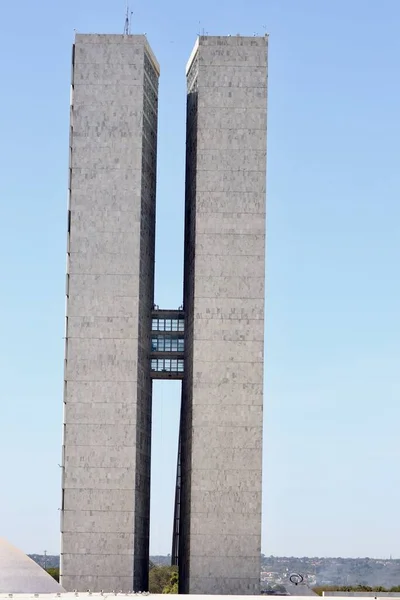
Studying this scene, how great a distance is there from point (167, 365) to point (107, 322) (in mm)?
9333

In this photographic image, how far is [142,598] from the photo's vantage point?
108 meters

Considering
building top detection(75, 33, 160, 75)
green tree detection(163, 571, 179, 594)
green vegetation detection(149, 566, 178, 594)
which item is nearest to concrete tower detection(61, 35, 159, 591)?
building top detection(75, 33, 160, 75)

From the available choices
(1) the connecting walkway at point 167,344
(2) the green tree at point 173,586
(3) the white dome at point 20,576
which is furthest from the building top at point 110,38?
(2) the green tree at point 173,586

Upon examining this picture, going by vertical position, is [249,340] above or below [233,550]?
above

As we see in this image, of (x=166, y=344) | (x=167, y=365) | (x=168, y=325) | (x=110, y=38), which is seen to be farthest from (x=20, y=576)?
(x=110, y=38)

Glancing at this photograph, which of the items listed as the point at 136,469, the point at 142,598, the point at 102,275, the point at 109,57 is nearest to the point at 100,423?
the point at 136,469

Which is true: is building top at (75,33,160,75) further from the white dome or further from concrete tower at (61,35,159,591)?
the white dome

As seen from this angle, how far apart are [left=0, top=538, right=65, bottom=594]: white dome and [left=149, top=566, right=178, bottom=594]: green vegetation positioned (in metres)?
52.8

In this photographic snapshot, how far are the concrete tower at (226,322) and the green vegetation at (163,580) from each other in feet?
108

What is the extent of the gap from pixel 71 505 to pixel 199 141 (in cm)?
3394

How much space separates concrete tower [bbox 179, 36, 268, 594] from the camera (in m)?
124

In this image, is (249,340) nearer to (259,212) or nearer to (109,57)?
(259,212)

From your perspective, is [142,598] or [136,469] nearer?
[142,598]

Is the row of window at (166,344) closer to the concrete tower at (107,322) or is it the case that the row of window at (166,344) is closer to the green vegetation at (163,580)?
the concrete tower at (107,322)
